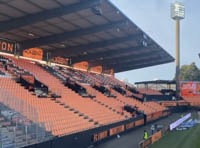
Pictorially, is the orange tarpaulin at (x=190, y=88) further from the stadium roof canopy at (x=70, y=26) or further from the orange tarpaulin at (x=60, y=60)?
the orange tarpaulin at (x=60, y=60)

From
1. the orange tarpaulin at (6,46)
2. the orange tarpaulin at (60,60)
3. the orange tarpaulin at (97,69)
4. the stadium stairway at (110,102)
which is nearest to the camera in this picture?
the orange tarpaulin at (6,46)

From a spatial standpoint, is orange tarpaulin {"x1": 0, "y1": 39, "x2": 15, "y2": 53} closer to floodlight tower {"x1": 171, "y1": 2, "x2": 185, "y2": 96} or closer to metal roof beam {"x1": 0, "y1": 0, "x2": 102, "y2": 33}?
metal roof beam {"x1": 0, "y1": 0, "x2": 102, "y2": 33}

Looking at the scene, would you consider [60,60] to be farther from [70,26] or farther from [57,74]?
[70,26]

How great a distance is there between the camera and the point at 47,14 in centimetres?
1928

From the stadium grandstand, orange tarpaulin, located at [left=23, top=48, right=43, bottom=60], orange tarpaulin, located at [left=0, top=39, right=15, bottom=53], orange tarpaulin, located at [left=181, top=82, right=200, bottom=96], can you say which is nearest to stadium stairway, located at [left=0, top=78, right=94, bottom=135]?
the stadium grandstand

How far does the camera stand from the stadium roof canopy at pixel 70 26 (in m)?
18.7

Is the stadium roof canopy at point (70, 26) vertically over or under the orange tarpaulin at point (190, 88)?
over

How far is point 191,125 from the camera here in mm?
31438

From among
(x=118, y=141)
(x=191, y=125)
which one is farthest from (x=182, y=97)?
(x=118, y=141)

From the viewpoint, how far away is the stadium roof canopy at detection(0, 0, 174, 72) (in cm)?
1872

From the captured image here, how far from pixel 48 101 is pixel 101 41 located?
1126 centimetres

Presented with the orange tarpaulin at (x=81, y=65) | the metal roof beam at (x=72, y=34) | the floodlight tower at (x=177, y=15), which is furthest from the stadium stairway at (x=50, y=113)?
the floodlight tower at (x=177, y=15)

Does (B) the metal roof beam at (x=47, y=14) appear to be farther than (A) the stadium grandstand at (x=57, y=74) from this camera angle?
Yes

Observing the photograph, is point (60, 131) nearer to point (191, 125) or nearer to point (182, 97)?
point (191, 125)
